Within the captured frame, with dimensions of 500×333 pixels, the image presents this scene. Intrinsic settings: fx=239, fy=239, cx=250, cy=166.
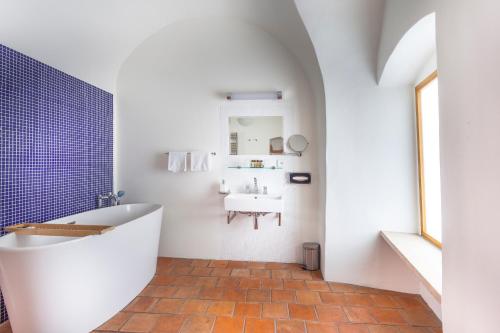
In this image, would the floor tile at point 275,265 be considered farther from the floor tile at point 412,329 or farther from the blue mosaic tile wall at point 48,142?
the blue mosaic tile wall at point 48,142

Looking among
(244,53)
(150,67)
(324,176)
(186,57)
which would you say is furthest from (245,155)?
(150,67)

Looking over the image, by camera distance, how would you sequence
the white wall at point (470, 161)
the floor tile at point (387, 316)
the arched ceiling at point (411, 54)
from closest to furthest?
the white wall at point (470, 161), the arched ceiling at point (411, 54), the floor tile at point (387, 316)

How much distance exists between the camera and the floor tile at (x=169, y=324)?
1.81 metres

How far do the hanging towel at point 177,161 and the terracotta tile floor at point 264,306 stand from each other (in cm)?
122

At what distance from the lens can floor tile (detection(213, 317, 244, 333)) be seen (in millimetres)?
1807

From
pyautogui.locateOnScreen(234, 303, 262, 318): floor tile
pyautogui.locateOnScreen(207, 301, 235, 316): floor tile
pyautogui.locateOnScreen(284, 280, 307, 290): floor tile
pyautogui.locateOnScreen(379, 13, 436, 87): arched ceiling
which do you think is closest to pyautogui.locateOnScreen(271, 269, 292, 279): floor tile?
pyautogui.locateOnScreen(284, 280, 307, 290): floor tile

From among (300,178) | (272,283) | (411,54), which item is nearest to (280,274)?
(272,283)

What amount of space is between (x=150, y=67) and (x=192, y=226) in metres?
2.17

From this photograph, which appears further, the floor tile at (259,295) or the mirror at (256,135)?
the mirror at (256,135)

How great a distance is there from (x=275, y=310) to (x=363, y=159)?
1639mm

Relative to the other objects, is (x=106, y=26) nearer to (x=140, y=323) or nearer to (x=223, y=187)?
(x=223, y=187)

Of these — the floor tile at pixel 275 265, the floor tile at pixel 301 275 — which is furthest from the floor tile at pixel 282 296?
the floor tile at pixel 275 265

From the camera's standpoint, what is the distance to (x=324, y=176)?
2600 mm

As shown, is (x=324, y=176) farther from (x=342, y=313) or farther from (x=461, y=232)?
(x=461, y=232)
